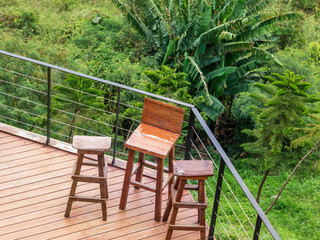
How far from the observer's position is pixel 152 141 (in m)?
4.25

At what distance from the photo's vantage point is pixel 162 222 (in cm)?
435

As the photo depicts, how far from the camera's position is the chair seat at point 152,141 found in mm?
4086

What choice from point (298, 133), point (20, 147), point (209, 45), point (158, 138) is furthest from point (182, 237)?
point (209, 45)

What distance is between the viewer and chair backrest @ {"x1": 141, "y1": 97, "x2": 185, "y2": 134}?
4.36 meters

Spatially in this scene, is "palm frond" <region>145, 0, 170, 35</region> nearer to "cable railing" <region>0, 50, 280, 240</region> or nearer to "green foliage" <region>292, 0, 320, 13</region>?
"cable railing" <region>0, 50, 280, 240</region>

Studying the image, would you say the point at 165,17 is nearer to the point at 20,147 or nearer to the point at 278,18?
the point at 278,18

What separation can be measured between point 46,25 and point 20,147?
10.8 metres

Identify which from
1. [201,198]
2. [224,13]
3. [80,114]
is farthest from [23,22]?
[201,198]

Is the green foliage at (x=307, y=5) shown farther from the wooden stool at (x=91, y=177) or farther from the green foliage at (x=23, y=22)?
the wooden stool at (x=91, y=177)

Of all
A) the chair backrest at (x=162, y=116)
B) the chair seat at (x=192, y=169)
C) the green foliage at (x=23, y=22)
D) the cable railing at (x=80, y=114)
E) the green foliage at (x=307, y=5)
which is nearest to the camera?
the chair seat at (x=192, y=169)

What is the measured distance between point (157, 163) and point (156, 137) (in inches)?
11.5

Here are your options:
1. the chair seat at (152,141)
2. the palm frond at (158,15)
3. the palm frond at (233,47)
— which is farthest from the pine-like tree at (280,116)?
the palm frond at (158,15)

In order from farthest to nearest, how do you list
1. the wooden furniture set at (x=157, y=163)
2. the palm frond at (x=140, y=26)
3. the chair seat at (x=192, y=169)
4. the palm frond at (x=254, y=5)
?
1. the palm frond at (x=140, y=26)
2. the palm frond at (x=254, y=5)
3. the wooden furniture set at (x=157, y=163)
4. the chair seat at (x=192, y=169)

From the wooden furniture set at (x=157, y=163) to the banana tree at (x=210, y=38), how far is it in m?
6.06
